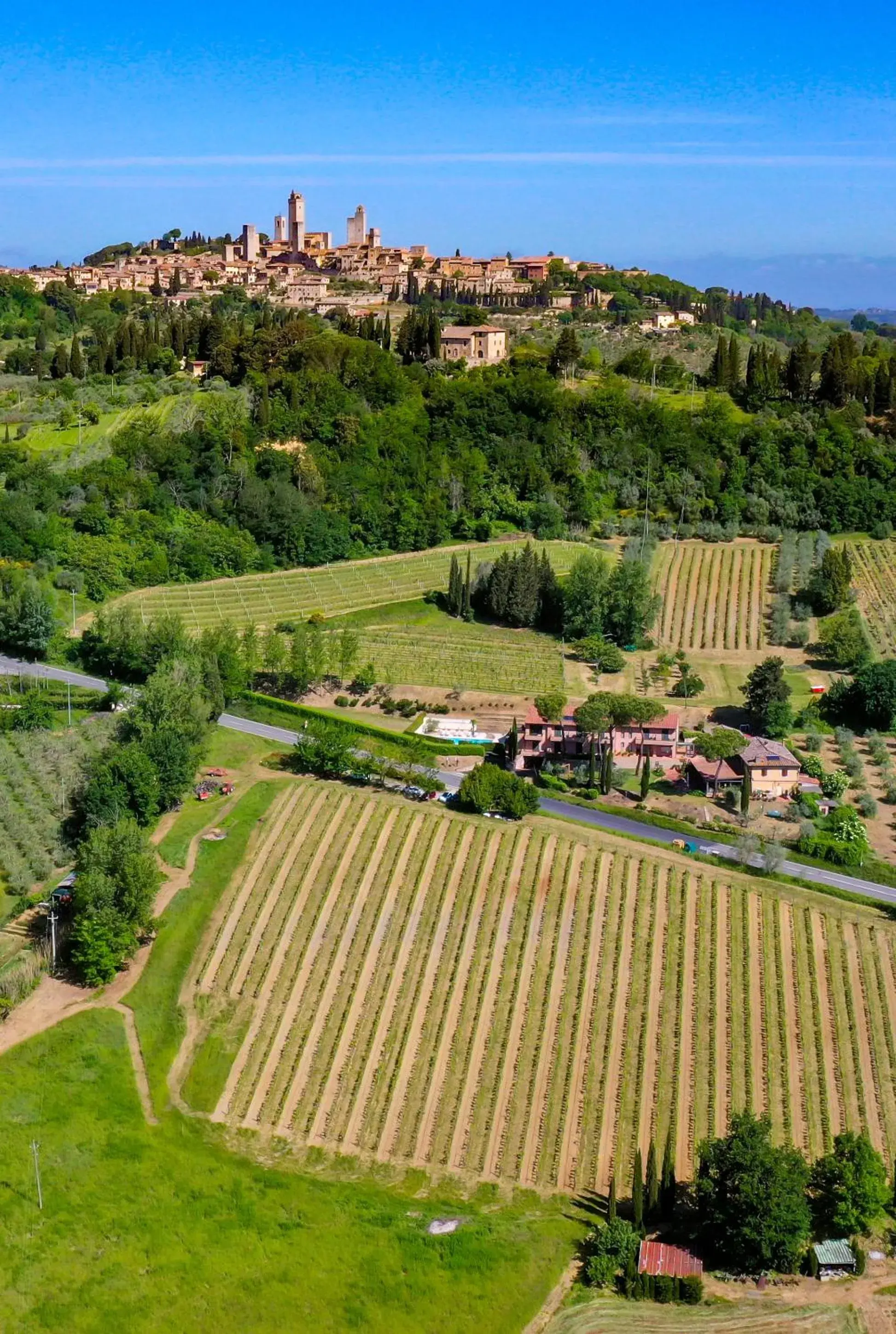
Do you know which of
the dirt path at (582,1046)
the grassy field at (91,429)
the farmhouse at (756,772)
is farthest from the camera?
the grassy field at (91,429)

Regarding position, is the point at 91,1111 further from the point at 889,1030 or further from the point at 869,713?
the point at 869,713

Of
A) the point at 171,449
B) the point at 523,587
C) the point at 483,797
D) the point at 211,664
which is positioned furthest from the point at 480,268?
the point at 483,797

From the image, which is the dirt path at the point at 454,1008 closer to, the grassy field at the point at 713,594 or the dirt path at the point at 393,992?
the dirt path at the point at 393,992

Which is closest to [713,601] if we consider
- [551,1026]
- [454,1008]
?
[551,1026]

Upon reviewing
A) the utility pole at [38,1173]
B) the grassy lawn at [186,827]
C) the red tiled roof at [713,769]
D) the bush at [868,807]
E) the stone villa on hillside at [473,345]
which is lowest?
the utility pole at [38,1173]

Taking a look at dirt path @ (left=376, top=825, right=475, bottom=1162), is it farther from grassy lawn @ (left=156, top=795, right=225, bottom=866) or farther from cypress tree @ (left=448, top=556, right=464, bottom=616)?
cypress tree @ (left=448, top=556, right=464, bottom=616)

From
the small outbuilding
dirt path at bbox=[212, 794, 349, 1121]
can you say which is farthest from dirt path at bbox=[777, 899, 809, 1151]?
dirt path at bbox=[212, 794, 349, 1121]

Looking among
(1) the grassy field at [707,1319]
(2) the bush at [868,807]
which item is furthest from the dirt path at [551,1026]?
(2) the bush at [868,807]
